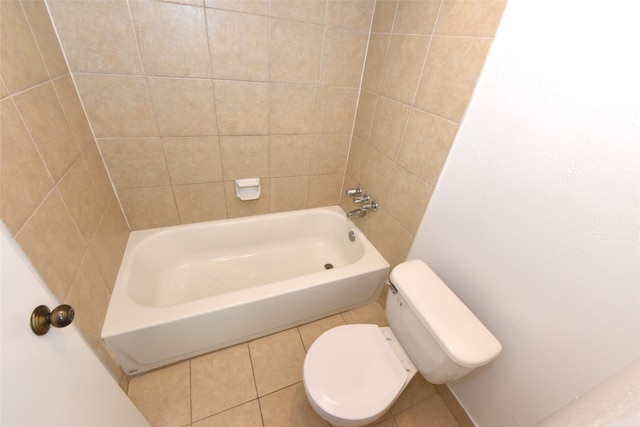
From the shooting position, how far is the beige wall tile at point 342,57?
140 cm

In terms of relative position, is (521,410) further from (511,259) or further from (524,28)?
(524,28)

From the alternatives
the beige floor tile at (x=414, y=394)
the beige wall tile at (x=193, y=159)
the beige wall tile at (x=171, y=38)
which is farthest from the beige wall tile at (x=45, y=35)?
the beige floor tile at (x=414, y=394)

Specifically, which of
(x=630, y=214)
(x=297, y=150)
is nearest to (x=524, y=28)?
(x=630, y=214)

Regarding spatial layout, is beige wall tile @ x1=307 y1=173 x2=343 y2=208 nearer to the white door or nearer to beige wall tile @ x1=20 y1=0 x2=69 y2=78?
beige wall tile @ x1=20 y1=0 x2=69 y2=78

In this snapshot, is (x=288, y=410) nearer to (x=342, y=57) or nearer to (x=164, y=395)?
(x=164, y=395)

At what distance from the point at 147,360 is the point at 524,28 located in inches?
75.2

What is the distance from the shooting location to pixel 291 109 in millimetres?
1523

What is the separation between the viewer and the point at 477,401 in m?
1.14

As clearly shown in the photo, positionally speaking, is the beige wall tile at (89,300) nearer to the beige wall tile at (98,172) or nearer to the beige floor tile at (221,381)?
the beige wall tile at (98,172)

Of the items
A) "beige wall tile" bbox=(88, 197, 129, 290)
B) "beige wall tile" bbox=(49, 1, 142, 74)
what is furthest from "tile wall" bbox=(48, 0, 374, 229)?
"beige wall tile" bbox=(88, 197, 129, 290)

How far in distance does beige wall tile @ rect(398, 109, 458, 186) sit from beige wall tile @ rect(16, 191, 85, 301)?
1.37 meters

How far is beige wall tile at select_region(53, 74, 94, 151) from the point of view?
1.03m

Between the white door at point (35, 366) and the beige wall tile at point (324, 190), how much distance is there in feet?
4.70

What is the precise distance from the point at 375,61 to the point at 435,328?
132 cm
